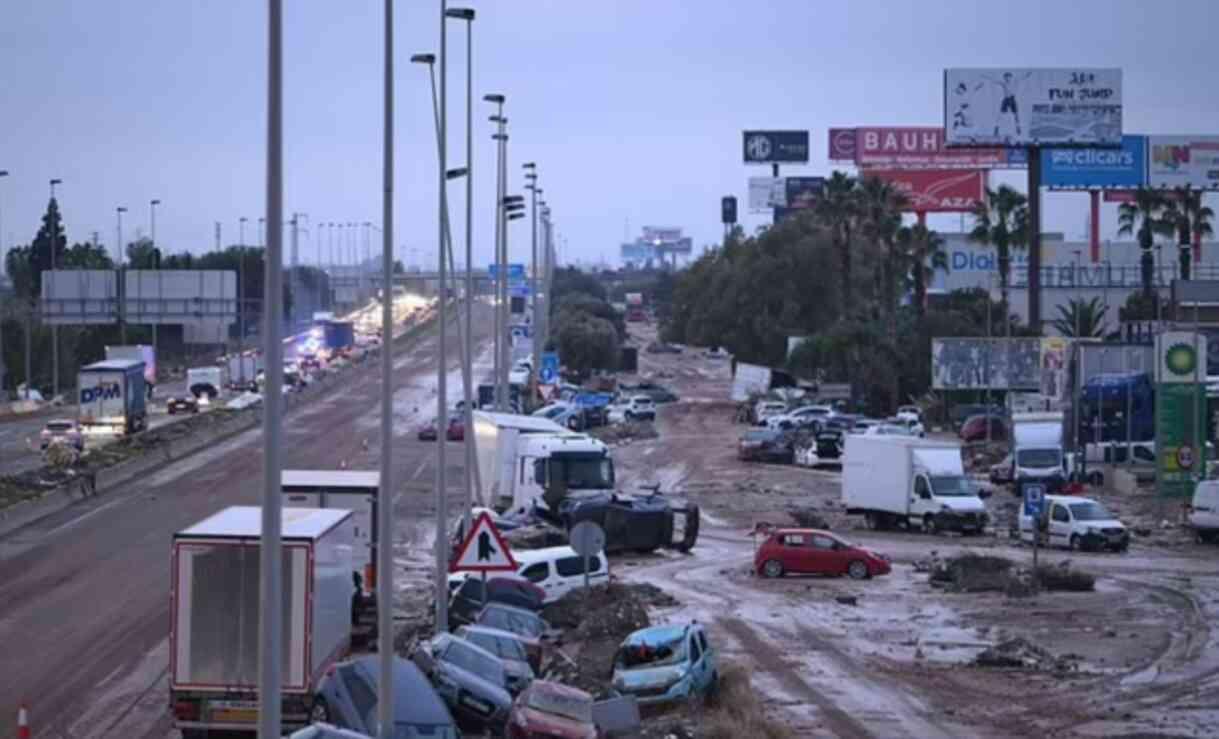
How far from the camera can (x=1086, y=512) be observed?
148 feet

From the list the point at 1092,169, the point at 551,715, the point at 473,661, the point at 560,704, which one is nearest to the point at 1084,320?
the point at 1092,169

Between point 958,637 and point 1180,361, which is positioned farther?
point 1180,361

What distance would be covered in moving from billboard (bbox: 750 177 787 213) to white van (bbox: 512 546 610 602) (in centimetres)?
13518

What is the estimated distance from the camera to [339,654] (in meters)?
22.5

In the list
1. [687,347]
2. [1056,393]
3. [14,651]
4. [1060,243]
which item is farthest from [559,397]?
[687,347]

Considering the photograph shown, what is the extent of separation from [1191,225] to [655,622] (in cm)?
7191

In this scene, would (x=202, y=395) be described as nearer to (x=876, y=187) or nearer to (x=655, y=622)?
(x=876, y=187)

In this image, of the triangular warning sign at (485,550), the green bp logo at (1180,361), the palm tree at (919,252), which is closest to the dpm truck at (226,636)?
the triangular warning sign at (485,550)

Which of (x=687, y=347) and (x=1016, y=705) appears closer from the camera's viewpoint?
(x=1016, y=705)

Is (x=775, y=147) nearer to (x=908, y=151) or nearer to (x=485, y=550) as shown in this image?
(x=908, y=151)

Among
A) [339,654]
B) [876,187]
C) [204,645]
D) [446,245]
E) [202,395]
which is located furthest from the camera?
[202,395]

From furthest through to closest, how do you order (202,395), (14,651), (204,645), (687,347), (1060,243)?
(687,347) → (1060,243) → (202,395) → (14,651) → (204,645)

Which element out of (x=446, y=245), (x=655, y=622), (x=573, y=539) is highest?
(x=446, y=245)

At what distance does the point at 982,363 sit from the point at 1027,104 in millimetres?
13978
